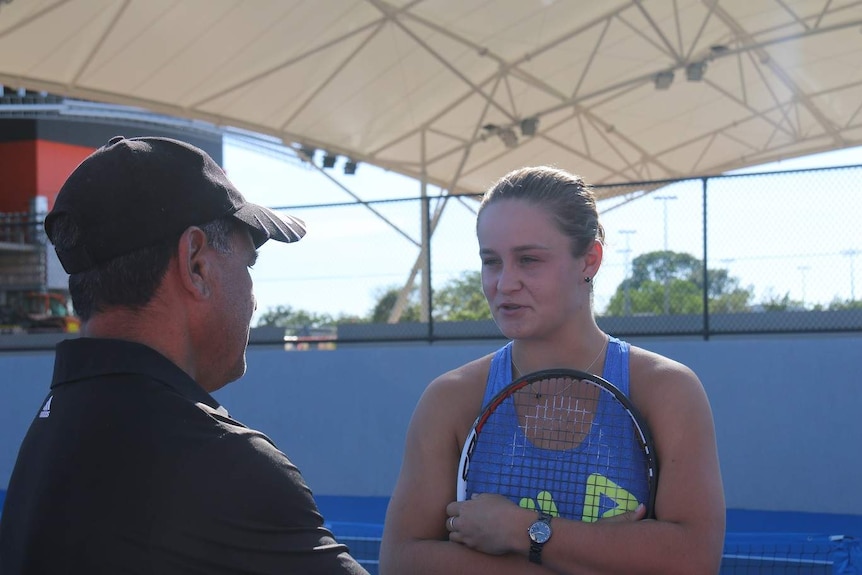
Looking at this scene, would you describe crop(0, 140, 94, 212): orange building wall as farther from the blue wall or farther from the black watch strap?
the black watch strap

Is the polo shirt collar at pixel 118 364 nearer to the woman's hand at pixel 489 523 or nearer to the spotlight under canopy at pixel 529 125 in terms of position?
the woman's hand at pixel 489 523

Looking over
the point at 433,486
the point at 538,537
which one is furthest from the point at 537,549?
the point at 433,486

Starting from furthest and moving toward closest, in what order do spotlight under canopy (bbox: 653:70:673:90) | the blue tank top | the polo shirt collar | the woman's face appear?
spotlight under canopy (bbox: 653:70:673:90) → the woman's face → the blue tank top → the polo shirt collar

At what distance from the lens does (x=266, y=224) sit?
1.76m

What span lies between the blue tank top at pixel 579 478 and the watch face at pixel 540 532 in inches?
4.7

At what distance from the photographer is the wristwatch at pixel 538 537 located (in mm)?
1905

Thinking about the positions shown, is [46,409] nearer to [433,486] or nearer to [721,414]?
[433,486]

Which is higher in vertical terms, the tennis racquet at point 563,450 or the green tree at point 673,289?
the green tree at point 673,289

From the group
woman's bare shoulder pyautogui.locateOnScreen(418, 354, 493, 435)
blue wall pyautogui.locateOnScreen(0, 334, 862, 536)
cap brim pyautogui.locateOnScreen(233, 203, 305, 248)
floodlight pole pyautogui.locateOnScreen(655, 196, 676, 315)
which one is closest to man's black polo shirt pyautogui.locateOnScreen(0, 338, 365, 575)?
cap brim pyautogui.locateOnScreen(233, 203, 305, 248)

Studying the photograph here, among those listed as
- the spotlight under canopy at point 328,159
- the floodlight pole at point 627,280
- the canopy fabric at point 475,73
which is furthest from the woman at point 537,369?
the spotlight under canopy at point 328,159

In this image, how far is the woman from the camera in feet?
6.29

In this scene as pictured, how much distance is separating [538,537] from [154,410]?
2.98 feet

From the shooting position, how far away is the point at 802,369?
776 cm

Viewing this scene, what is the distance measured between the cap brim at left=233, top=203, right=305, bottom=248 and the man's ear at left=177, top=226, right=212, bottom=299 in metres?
0.09
